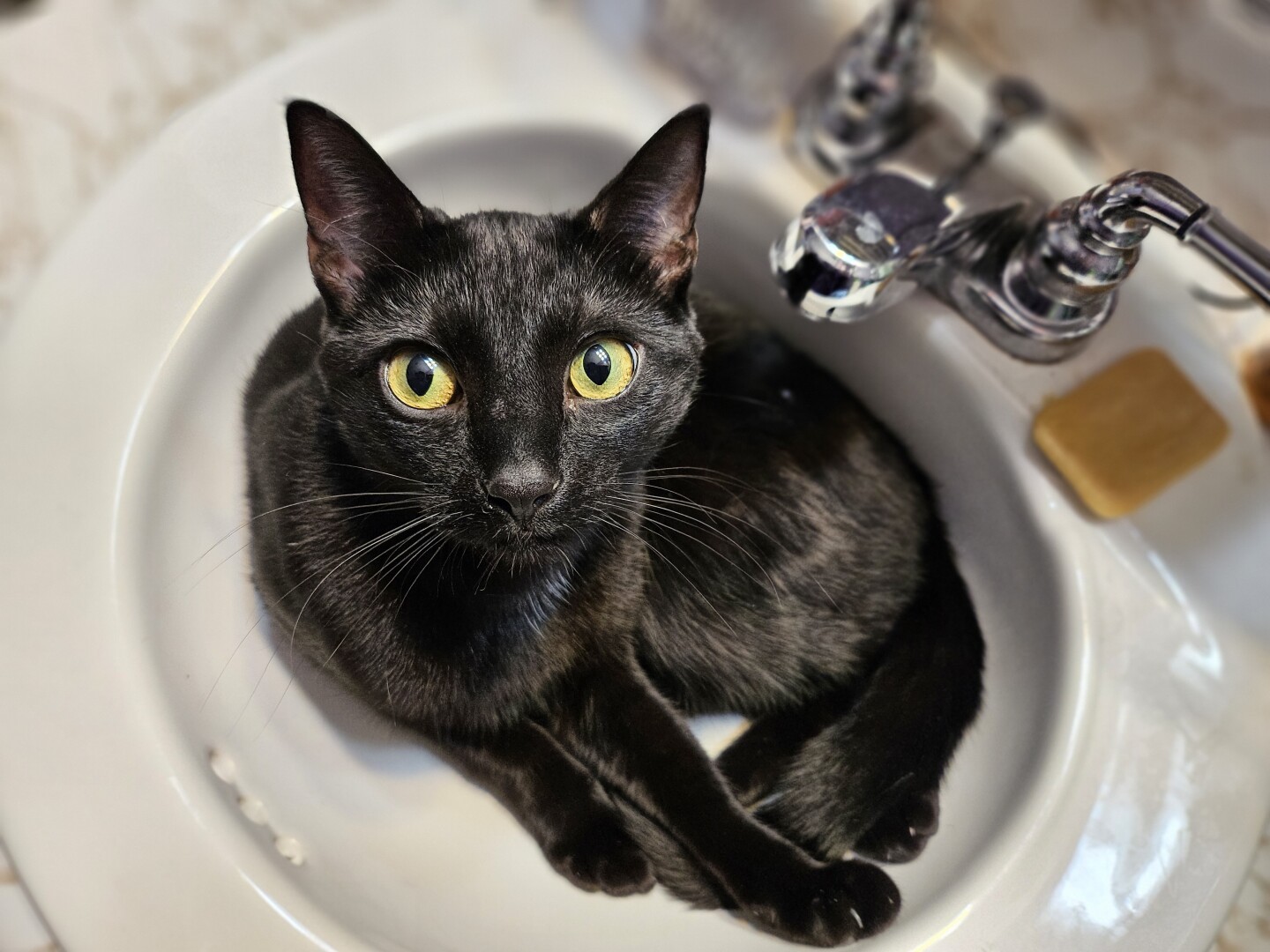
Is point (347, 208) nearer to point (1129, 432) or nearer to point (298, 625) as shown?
point (298, 625)

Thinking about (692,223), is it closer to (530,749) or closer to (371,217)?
(371,217)

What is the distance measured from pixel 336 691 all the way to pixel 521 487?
0.25m

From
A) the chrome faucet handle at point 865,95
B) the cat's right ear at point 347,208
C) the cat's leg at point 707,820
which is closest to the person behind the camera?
the cat's right ear at point 347,208

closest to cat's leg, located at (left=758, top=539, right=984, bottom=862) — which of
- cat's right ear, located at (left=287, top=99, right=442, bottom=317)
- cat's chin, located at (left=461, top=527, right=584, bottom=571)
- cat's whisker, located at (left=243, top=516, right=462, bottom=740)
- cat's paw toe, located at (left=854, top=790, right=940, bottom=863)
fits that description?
cat's paw toe, located at (left=854, top=790, right=940, bottom=863)

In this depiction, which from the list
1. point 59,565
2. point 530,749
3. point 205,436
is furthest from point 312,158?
point 530,749

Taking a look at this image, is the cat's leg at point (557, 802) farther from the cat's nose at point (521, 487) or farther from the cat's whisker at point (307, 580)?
the cat's nose at point (521, 487)

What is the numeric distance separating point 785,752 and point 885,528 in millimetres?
206

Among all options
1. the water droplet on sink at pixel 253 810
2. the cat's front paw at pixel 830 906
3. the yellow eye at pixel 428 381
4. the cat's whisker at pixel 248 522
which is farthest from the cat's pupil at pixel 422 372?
the cat's front paw at pixel 830 906

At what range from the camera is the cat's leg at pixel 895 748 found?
0.66 meters

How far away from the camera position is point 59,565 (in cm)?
63

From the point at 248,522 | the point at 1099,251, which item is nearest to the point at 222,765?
the point at 248,522

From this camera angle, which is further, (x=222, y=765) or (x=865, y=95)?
(x=865, y=95)

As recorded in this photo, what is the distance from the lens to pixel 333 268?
1.92 feet

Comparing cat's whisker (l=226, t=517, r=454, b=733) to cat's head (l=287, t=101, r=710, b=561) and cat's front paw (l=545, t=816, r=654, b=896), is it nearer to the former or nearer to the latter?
cat's head (l=287, t=101, r=710, b=561)
